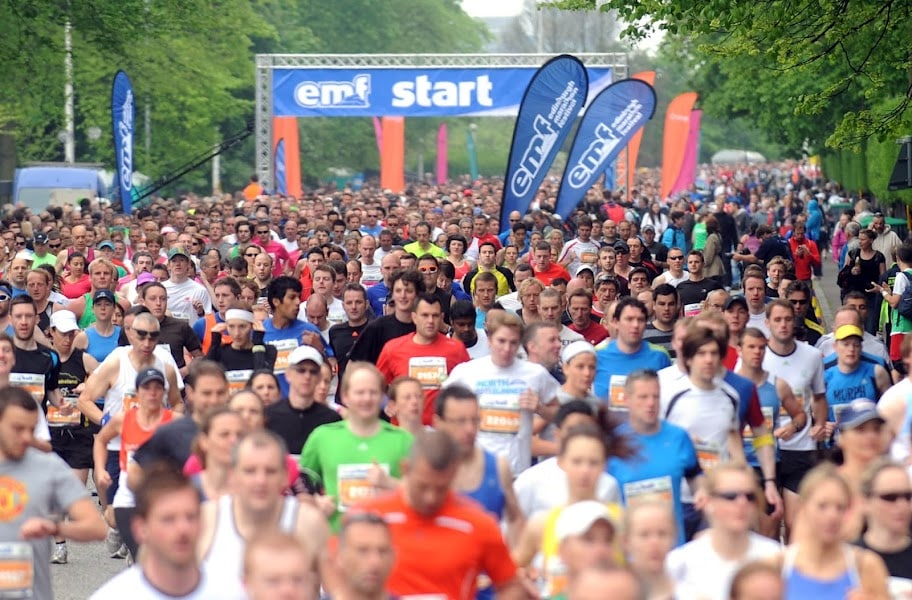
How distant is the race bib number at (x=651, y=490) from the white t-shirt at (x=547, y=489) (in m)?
0.51

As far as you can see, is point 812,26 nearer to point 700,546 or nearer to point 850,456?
point 850,456

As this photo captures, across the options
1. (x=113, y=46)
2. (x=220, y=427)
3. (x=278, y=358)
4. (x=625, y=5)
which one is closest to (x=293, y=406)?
(x=220, y=427)

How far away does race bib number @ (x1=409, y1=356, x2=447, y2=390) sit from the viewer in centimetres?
1084

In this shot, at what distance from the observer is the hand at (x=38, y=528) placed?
263 inches

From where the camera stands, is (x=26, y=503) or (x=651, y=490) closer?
(x=26, y=503)

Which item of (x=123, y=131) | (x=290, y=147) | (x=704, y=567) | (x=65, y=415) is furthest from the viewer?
(x=290, y=147)

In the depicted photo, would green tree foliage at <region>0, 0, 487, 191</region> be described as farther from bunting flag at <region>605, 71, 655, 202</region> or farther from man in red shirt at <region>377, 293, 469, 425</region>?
man in red shirt at <region>377, 293, 469, 425</region>

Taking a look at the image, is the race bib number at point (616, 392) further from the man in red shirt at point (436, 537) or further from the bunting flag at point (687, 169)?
the bunting flag at point (687, 169)

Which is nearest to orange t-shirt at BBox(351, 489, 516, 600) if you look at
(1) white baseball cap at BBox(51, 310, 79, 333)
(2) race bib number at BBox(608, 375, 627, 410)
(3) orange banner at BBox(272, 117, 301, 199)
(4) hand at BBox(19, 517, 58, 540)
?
(4) hand at BBox(19, 517, 58, 540)

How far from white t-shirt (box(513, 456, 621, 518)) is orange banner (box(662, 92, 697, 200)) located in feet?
113

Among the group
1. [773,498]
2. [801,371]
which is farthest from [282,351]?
[773,498]

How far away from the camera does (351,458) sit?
7918 mm

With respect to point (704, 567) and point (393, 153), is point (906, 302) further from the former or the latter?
point (393, 153)

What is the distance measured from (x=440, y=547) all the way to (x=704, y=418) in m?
3.14
